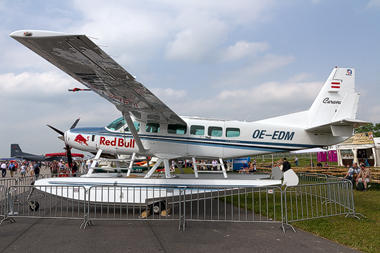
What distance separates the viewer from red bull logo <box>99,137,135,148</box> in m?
10.1

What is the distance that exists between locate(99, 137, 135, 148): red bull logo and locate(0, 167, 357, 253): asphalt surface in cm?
350

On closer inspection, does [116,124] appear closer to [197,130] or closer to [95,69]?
[197,130]

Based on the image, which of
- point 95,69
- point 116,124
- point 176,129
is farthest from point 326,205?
point 116,124

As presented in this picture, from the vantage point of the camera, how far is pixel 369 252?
15.8 feet

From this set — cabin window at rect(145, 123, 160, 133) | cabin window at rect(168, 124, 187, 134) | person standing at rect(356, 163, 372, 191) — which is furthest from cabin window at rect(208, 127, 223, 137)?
person standing at rect(356, 163, 372, 191)

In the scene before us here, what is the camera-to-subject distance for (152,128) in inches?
394

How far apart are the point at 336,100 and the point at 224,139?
475cm

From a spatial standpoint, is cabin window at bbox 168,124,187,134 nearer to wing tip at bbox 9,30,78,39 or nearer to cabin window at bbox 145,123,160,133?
cabin window at bbox 145,123,160,133

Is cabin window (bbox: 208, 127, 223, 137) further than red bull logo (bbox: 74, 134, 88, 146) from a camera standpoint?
No

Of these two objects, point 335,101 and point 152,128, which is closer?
point 152,128

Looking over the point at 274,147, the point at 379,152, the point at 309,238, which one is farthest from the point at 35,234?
the point at 379,152

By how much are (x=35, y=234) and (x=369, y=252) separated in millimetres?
7072

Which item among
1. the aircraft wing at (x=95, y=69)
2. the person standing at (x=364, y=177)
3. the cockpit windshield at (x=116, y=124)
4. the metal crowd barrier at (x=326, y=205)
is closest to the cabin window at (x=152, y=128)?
the aircraft wing at (x=95, y=69)

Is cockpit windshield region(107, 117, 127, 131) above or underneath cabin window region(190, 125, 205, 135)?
above
